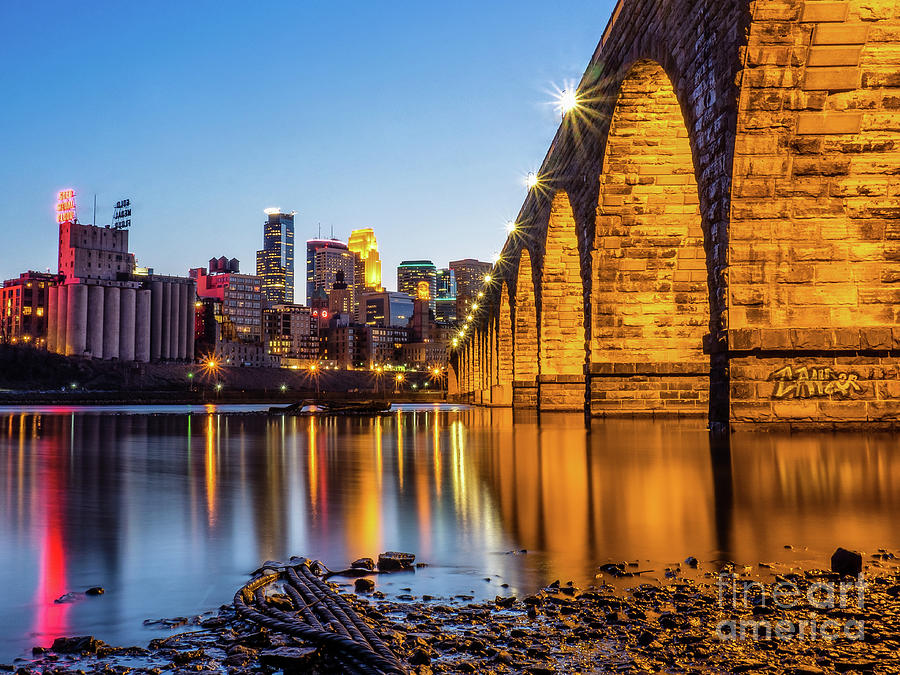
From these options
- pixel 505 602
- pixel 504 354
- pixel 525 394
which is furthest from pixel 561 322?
pixel 505 602

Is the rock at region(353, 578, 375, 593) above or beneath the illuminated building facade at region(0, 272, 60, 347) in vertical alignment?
beneath

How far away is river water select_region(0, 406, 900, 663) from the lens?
3338 mm

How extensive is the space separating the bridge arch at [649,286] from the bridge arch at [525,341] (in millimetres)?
15926

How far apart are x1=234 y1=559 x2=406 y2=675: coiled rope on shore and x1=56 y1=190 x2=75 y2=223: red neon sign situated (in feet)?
571

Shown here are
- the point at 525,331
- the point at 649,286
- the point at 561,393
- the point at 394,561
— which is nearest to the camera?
the point at 394,561

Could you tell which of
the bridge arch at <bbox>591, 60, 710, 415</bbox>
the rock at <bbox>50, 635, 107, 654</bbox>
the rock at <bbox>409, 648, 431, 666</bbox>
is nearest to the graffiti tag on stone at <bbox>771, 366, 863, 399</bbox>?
the bridge arch at <bbox>591, 60, 710, 415</bbox>

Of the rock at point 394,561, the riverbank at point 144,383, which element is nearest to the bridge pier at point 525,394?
the rock at point 394,561

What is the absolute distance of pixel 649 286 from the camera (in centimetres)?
1969

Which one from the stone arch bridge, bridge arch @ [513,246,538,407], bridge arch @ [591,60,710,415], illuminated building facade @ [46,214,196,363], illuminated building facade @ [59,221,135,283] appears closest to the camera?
the stone arch bridge

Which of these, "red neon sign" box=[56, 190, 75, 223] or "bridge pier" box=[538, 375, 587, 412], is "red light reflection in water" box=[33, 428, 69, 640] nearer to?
"bridge pier" box=[538, 375, 587, 412]

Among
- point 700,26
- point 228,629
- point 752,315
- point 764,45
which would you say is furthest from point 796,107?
point 228,629

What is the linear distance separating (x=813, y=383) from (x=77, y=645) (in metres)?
11.3

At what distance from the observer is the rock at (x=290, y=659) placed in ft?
7.63

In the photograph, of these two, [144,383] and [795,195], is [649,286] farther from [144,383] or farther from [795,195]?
[144,383]
